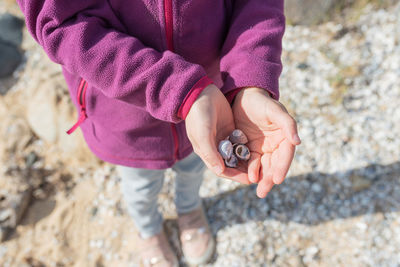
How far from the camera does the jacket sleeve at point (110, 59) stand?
1230 millimetres

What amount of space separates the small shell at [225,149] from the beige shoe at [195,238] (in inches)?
49.8

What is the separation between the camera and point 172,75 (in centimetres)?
126

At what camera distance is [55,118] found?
3.31 meters

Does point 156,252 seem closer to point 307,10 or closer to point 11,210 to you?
point 11,210

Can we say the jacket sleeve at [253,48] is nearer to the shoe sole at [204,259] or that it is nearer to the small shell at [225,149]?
the small shell at [225,149]

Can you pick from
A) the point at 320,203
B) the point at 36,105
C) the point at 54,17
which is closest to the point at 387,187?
the point at 320,203

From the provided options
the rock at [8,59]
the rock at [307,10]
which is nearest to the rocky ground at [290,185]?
the rock at [307,10]

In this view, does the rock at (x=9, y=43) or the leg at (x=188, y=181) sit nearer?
the leg at (x=188, y=181)

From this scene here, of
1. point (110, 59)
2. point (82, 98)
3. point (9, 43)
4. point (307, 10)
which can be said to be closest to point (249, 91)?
point (110, 59)

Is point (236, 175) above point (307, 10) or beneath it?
above

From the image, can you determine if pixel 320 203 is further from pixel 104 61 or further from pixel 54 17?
pixel 54 17

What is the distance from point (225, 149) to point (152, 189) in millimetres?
738

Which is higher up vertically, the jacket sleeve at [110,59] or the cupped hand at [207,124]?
the jacket sleeve at [110,59]

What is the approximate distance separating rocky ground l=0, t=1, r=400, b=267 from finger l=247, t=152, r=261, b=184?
126 cm
